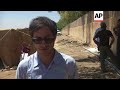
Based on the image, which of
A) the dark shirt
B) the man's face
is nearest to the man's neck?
the man's face

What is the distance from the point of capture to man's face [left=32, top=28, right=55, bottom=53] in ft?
5.30

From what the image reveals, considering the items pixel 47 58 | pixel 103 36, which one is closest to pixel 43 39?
pixel 47 58

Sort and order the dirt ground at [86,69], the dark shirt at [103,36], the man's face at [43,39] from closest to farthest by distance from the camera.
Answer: the man's face at [43,39] → the dark shirt at [103,36] → the dirt ground at [86,69]

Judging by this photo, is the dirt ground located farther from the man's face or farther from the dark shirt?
the man's face

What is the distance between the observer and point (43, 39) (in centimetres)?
162

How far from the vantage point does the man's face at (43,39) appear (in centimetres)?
161

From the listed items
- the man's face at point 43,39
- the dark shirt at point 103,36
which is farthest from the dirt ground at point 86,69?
the man's face at point 43,39

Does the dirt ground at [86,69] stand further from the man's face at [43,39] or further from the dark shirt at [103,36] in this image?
the man's face at [43,39]

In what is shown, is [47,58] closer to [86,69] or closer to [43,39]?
[43,39]

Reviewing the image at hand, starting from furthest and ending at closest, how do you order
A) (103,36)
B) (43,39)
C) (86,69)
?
1. (86,69)
2. (103,36)
3. (43,39)

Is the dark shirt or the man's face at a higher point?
the man's face
